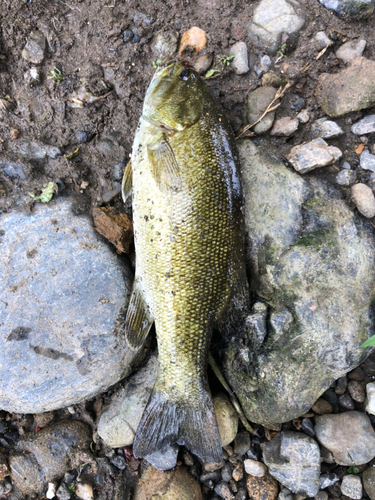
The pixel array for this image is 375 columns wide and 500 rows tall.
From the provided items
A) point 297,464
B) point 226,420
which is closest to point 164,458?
point 226,420

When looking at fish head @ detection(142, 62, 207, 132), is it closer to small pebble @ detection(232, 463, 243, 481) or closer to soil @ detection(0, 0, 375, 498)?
soil @ detection(0, 0, 375, 498)

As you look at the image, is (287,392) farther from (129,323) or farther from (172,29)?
(172,29)

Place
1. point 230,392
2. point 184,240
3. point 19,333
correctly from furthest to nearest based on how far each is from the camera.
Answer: point 230,392 → point 19,333 → point 184,240

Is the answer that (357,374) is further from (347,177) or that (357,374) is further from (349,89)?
(349,89)

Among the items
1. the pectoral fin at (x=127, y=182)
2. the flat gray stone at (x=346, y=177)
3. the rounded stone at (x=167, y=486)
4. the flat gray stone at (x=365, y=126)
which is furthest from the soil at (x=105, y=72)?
the rounded stone at (x=167, y=486)

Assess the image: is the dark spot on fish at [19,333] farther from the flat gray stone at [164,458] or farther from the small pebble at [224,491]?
the small pebble at [224,491]

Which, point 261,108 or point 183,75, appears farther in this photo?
point 261,108

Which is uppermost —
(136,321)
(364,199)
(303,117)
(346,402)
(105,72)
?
(105,72)
